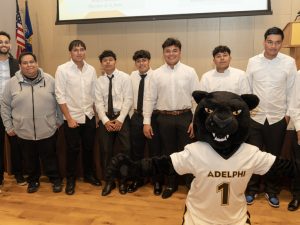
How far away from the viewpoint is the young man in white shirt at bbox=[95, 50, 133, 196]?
326cm

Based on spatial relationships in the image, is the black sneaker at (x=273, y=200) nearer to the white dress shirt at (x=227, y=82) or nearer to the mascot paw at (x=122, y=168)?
the white dress shirt at (x=227, y=82)

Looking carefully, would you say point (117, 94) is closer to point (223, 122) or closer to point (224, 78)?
point (224, 78)

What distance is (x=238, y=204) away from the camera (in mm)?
1700

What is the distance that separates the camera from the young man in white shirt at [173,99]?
3.07 meters

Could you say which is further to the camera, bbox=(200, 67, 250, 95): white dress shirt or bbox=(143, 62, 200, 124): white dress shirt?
bbox=(143, 62, 200, 124): white dress shirt

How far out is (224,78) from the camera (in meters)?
3.01

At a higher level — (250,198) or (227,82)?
(227,82)

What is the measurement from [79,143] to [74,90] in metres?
0.53

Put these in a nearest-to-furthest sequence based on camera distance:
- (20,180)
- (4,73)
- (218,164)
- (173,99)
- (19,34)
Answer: (218,164) < (173,99) < (4,73) < (20,180) < (19,34)

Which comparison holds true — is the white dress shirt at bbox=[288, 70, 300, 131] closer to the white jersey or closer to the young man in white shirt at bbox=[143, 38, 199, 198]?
the young man in white shirt at bbox=[143, 38, 199, 198]

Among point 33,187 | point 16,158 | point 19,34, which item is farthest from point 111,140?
point 19,34

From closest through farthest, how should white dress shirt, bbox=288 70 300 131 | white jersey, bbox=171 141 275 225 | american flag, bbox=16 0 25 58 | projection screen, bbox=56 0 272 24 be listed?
white jersey, bbox=171 141 275 225 < white dress shirt, bbox=288 70 300 131 < projection screen, bbox=56 0 272 24 < american flag, bbox=16 0 25 58

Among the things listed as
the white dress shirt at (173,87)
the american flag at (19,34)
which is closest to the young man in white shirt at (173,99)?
the white dress shirt at (173,87)

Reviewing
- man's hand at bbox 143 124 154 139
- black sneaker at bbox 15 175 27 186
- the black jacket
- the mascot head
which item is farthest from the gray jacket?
the mascot head
